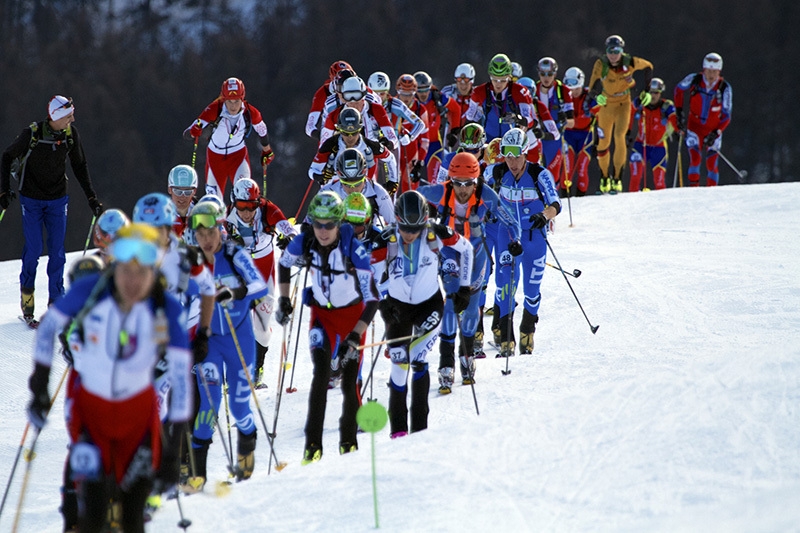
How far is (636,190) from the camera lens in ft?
63.0

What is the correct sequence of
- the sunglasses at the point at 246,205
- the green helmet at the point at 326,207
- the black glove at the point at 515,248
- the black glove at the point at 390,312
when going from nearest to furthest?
1. the green helmet at the point at 326,207
2. the black glove at the point at 390,312
3. the sunglasses at the point at 246,205
4. the black glove at the point at 515,248

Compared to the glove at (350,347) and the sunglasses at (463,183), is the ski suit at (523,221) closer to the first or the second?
the sunglasses at (463,183)

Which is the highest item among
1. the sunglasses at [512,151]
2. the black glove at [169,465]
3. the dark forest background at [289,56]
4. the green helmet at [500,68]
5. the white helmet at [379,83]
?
the dark forest background at [289,56]

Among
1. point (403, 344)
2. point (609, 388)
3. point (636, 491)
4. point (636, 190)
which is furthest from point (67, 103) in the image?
point (636, 190)

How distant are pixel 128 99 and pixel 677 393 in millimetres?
34939

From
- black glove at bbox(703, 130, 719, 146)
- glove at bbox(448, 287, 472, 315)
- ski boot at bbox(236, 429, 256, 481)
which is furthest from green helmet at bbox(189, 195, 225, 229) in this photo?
black glove at bbox(703, 130, 719, 146)

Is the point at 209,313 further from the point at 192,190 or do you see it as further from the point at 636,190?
the point at 636,190

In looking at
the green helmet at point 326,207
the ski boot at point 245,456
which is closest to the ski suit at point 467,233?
the green helmet at point 326,207

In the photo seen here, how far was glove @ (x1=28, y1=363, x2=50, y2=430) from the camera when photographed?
4578 mm

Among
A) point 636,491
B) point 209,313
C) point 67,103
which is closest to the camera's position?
point 636,491

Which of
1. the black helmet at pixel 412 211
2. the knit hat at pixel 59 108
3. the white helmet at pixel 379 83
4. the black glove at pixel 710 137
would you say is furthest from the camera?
the black glove at pixel 710 137

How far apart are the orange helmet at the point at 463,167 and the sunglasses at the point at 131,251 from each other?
14.9 feet

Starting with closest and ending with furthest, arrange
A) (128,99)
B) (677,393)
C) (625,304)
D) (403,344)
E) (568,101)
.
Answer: (677,393), (403,344), (625,304), (568,101), (128,99)

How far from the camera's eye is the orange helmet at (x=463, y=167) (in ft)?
28.3
